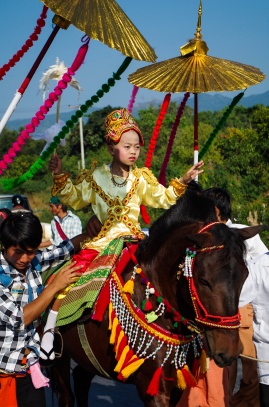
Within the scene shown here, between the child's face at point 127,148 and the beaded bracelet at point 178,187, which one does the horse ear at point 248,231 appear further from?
the child's face at point 127,148

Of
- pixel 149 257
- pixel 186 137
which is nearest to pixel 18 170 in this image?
pixel 186 137

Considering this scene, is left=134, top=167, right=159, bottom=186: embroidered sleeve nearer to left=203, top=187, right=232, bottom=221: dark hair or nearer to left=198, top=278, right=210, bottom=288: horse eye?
left=203, top=187, right=232, bottom=221: dark hair

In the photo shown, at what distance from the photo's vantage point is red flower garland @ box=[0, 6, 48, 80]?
4934mm

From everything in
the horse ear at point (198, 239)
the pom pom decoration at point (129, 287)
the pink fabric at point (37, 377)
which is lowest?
the pink fabric at point (37, 377)

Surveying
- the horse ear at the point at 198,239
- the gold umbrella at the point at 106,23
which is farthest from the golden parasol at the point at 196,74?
the horse ear at the point at 198,239

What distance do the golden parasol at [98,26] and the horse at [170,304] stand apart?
1.06 meters

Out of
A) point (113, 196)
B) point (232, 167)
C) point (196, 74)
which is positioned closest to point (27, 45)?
point (113, 196)

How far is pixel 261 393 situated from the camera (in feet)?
17.6

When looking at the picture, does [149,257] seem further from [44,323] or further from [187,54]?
[187,54]

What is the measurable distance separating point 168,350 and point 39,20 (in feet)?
8.02

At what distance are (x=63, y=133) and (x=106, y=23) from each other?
0.95 meters

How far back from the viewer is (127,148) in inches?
216

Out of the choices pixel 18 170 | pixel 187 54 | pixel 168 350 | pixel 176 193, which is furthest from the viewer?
Answer: pixel 18 170

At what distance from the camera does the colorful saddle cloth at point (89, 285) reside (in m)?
4.94
